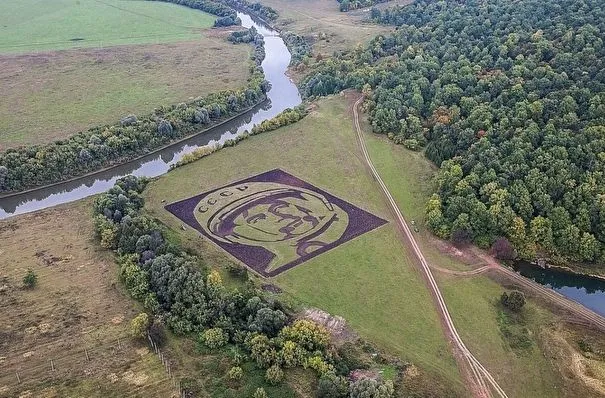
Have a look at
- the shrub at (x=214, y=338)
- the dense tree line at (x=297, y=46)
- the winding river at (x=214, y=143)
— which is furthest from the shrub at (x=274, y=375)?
the dense tree line at (x=297, y=46)

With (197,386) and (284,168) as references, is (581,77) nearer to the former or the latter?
(284,168)

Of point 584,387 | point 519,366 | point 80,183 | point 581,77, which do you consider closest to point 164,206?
point 80,183

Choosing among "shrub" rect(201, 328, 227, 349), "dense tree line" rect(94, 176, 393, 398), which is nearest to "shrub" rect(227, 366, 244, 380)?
"dense tree line" rect(94, 176, 393, 398)

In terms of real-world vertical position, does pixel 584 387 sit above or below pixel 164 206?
above

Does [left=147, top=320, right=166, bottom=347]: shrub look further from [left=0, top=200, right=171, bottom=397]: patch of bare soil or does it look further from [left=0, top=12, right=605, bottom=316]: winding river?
[left=0, top=12, right=605, bottom=316]: winding river

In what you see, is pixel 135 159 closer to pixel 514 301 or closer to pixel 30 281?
pixel 30 281

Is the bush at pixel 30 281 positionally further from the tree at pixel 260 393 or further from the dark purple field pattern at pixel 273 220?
the tree at pixel 260 393
